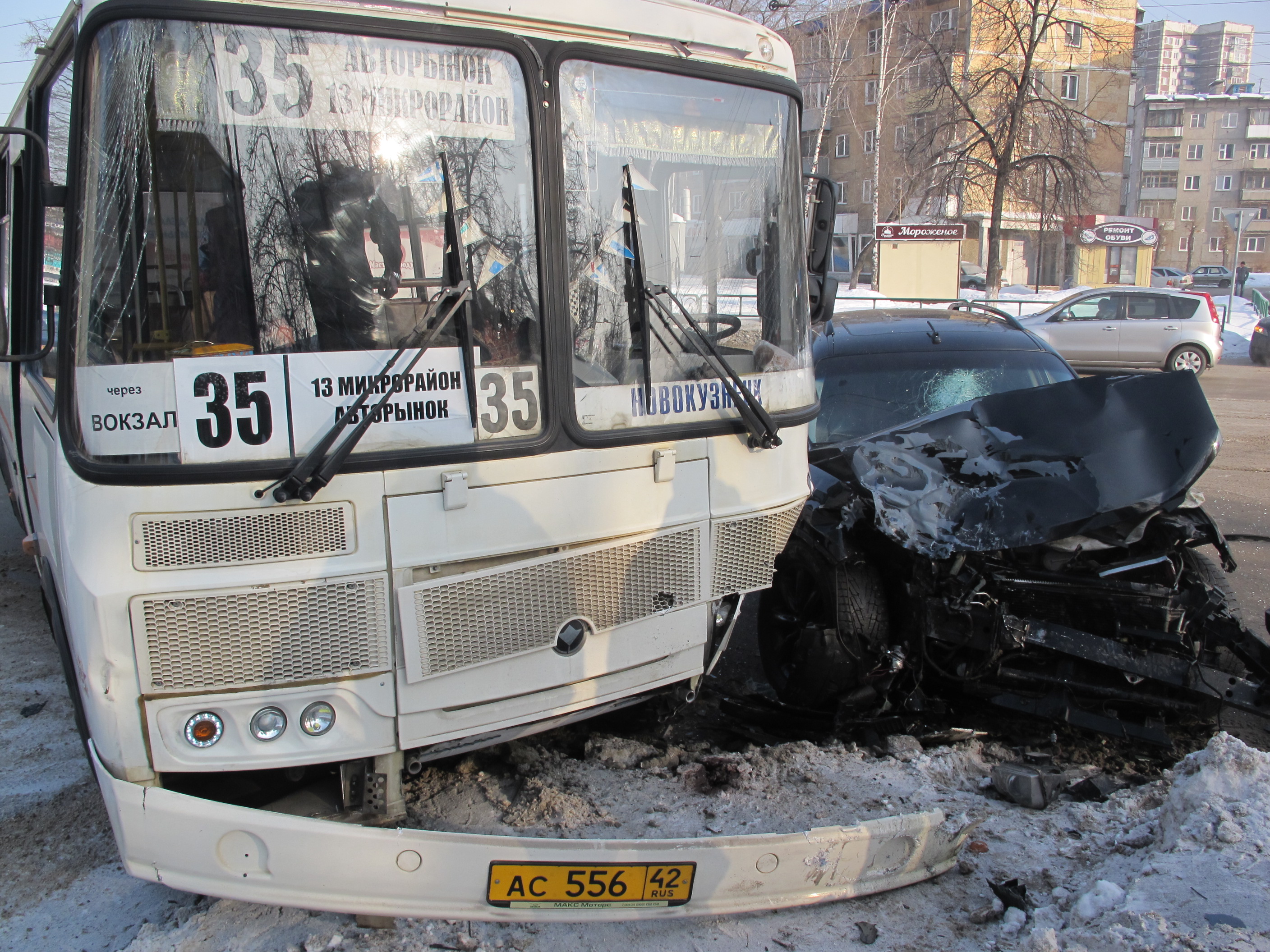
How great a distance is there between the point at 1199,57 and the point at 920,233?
137538 millimetres

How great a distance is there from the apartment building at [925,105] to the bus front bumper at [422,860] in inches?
1237

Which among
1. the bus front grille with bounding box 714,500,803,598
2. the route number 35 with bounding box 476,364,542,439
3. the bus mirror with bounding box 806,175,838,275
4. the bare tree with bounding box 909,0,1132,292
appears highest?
the bare tree with bounding box 909,0,1132,292

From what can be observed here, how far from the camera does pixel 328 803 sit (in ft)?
9.86

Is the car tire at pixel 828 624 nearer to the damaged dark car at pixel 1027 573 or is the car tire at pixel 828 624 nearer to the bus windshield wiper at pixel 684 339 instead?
the damaged dark car at pixel 1027 573

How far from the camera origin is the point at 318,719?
9.23 feet

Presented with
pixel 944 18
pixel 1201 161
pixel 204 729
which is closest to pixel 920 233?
pixel 204 729

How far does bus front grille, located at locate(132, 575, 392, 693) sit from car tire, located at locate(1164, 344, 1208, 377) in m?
19.2

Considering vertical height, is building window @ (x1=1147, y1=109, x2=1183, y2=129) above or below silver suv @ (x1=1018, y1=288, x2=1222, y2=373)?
above

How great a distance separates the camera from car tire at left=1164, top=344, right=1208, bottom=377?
1842cm

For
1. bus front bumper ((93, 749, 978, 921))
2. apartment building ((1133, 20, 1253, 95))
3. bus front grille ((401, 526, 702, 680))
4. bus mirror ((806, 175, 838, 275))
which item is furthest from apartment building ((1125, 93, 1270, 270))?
bus front bumper ((93, 749, 978, 921))

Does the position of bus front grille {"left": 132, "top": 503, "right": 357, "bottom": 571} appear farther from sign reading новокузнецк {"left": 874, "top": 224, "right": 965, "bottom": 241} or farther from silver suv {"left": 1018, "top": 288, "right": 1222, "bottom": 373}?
sign reading новокузнецк {"left": 874, "top": 224, "right": 965, "bottom": 241}

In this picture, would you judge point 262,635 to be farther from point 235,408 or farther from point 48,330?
point 48,330

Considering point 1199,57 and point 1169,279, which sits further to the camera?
point 1199,57

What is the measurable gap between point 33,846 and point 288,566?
1815 millimetres
